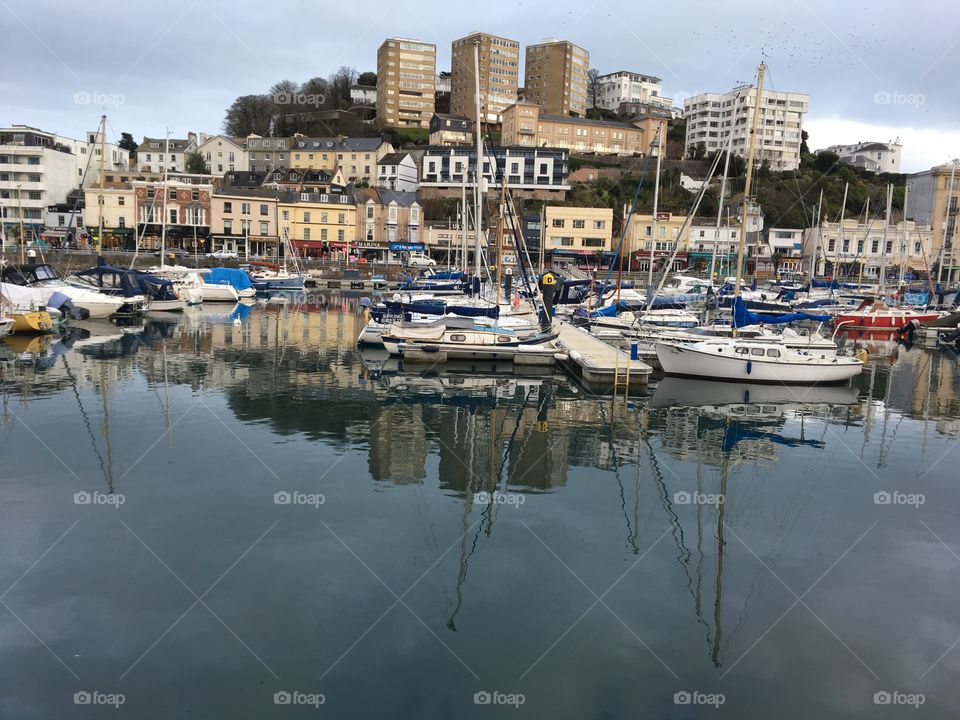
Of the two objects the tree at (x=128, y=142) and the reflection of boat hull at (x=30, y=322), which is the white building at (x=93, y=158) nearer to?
the tree at (x=128, y=142)

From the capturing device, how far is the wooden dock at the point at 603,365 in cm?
2762

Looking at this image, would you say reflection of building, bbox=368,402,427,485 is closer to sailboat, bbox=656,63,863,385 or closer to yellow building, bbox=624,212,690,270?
sailboat, bbox=656,63,863,385

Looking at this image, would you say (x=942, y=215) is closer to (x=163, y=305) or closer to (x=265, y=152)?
(x=163, y=305)

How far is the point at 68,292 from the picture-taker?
43.6 m

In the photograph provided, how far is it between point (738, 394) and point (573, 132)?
100794 mm

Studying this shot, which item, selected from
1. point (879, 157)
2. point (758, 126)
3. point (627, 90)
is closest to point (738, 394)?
point (758, 126)

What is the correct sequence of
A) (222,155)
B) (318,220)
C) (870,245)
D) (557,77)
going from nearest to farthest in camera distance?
1. (870,245)
2. (318,220)
3. (222,155)
4. (557,77)

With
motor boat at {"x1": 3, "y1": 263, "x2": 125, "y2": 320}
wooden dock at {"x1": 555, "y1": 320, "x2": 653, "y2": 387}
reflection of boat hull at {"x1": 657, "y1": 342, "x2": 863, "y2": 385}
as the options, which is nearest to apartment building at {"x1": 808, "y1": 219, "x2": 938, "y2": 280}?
reflection of boat hull at {"x1": 657, "y1": 342, "x2": 863, "y2": 385}

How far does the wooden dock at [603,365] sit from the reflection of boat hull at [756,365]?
1.67 metres

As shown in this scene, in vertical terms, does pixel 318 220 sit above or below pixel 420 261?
above

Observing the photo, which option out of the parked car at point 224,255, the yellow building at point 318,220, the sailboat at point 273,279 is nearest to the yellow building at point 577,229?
the yellow building at point 318,220

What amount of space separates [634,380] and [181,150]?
345 ft

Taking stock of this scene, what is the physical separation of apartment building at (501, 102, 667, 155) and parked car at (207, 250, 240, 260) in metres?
49.3

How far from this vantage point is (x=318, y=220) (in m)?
90.1
